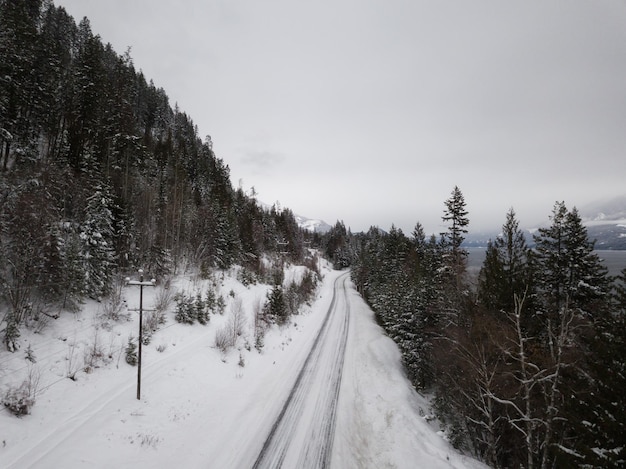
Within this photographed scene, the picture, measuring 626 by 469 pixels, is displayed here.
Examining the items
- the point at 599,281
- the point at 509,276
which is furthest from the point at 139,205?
the point at 599,281

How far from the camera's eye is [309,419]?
484 inches

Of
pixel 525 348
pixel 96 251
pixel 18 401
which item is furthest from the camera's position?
pixel 96 251

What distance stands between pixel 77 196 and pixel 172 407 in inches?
661

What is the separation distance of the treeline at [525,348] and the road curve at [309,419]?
271 inches

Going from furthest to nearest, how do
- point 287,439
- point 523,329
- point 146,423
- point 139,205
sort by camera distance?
1. point 139,205
2. point 523,329
3. point 287,439
4. point 146,423

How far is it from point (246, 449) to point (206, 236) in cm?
2749

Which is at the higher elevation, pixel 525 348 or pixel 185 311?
pixel 185 311

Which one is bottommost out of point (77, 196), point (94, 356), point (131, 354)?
point (131, 354)

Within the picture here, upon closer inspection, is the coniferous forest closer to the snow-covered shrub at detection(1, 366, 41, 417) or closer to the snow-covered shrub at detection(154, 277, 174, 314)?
the snow-covered shrub at detection(1, 366, 41, 417)

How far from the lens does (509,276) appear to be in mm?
18375

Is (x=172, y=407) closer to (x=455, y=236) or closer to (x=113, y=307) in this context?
(x=113, y=307)

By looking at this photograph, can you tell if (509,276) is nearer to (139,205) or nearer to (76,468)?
(76,468)

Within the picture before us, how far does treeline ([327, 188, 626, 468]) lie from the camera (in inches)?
340

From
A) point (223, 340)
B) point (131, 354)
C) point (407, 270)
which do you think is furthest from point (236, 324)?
point (407, 270)
